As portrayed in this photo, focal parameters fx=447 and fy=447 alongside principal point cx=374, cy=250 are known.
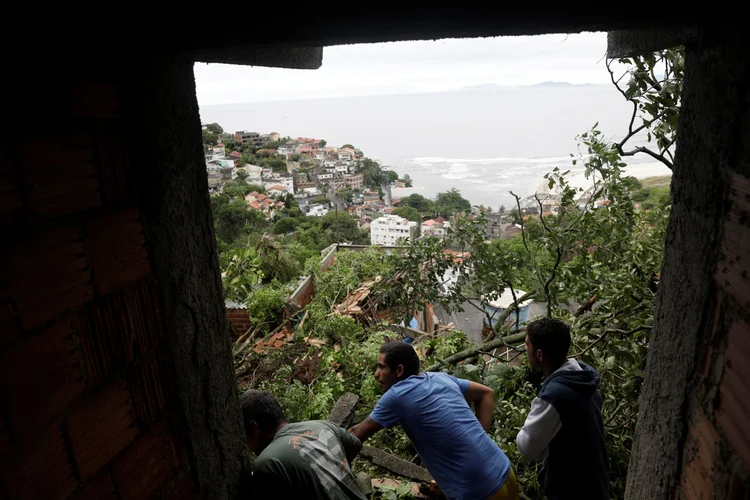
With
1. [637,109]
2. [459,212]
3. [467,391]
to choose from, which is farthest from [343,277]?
[637,109]

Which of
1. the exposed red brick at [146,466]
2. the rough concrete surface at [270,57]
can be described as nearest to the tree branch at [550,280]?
the rough concrete surface at [270,57]

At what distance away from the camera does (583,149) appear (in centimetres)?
391

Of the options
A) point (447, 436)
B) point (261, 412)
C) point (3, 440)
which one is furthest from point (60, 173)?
point (447, 436)

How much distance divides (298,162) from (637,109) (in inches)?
1113

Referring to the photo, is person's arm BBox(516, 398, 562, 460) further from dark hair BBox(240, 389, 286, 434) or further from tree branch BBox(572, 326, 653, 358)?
dark hair BBox(240, 389, 286, 434)

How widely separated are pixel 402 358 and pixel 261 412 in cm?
89

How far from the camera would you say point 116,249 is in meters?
1.14

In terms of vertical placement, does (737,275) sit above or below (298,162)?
above

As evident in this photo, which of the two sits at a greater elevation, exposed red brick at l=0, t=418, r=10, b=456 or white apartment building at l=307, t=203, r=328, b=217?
exposed red brick at l=0, t=418, r=10, b=456

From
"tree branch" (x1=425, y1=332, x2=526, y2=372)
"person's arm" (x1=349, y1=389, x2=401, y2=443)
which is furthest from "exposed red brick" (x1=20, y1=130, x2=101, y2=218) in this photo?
"tree branch" (x1=425, y1=332, x2=526, y2=372)

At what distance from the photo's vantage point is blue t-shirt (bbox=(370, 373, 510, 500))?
2.53m

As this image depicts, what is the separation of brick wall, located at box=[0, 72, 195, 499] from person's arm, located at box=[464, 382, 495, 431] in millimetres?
2164

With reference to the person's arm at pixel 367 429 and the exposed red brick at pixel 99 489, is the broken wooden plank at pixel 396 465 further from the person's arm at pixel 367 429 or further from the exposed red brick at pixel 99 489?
the exposed red brick at pixel 99 489

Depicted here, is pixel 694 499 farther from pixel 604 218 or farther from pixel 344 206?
pixel 344 206
